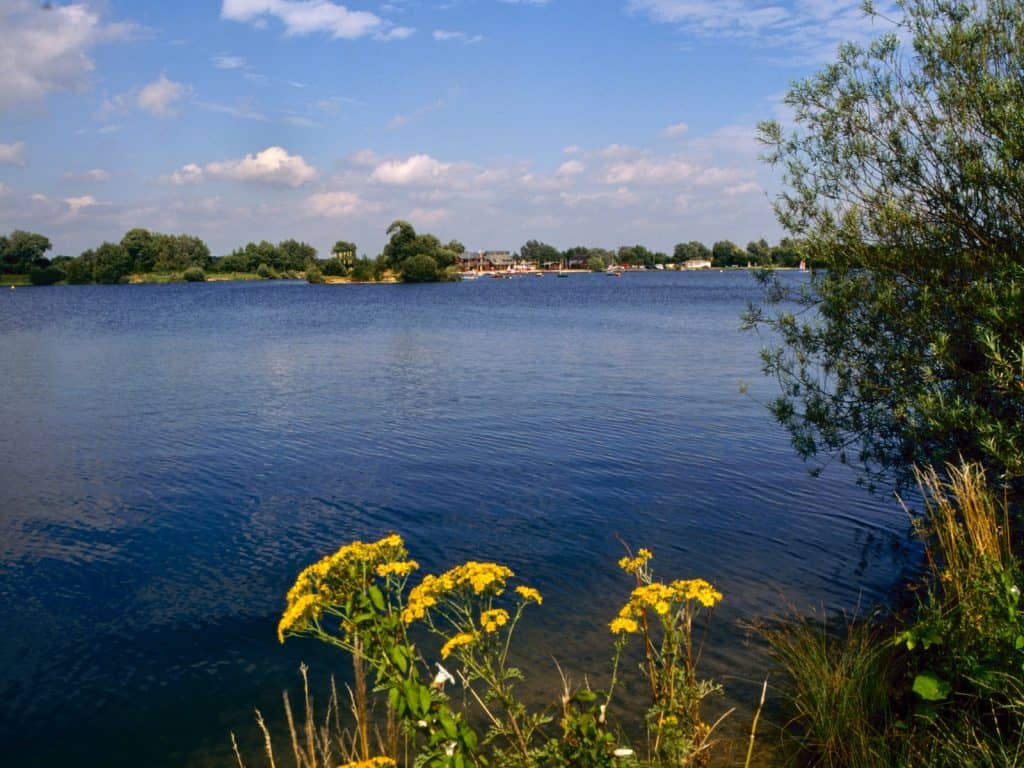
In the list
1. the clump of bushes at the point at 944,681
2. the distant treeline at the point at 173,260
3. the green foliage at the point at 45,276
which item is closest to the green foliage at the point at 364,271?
the distant treeline at the point at 173,260

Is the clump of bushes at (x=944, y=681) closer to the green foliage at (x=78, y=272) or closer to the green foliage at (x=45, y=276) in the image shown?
the green foliage at (x=45, y=276)

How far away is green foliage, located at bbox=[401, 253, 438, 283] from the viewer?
151 metres

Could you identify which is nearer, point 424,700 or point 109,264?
point 424,700

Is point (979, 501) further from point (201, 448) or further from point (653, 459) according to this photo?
point (201, 448)

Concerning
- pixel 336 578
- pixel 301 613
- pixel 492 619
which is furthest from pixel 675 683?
pixel 301 613

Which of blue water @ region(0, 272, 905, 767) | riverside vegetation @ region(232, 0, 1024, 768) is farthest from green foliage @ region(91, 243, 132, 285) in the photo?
riverside vegetation @ region(232, 0, 1024, 768)

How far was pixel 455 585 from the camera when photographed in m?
4.59

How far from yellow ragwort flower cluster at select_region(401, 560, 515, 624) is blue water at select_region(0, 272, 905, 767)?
200 inches

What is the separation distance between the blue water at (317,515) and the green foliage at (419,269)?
120 meters

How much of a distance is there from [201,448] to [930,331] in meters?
17.4

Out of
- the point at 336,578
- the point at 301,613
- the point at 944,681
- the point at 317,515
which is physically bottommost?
the point at 317,515

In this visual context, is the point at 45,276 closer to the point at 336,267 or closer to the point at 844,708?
the point at 336,267

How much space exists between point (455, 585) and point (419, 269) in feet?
494

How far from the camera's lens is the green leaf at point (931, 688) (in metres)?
5.91
